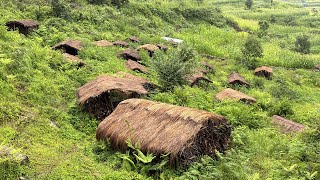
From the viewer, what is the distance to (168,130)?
9945 millimetres

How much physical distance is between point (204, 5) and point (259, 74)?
21554 mm

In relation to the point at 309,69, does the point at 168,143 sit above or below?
above

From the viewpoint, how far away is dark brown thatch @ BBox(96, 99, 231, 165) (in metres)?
9.48

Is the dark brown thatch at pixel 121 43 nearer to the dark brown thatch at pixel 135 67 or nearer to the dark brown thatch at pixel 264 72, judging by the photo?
the dark brown thatch at pixel 135 67

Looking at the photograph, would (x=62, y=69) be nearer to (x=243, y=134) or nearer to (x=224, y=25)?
(x=243, y=134)

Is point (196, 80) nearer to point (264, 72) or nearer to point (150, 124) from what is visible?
point (264, 72)

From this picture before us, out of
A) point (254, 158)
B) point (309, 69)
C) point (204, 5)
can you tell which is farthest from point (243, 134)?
point (204, 5)

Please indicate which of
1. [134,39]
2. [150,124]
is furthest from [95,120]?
[134,39]

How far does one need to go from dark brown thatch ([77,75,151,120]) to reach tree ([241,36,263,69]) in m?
16.6

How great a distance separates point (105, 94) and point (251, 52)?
18.8 m

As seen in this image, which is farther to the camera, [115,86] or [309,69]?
[309,69]

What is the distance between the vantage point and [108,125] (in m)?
11.1

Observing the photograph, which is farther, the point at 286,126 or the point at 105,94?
the point at 286,126

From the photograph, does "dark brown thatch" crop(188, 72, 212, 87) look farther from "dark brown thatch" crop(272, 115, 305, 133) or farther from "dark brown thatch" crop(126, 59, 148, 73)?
"dark brown thatch" crop(272, 115, 305, 133)
